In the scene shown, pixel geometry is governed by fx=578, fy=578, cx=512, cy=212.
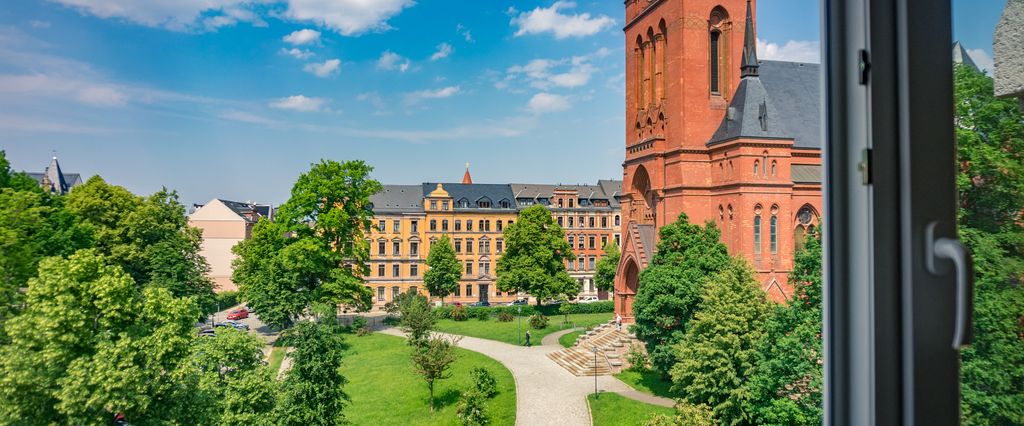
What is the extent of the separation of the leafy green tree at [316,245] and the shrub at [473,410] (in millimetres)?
11376

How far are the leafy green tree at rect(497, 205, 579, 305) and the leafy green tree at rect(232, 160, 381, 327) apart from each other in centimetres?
1266

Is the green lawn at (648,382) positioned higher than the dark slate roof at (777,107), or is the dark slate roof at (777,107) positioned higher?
the dark slate roof at (777,107)

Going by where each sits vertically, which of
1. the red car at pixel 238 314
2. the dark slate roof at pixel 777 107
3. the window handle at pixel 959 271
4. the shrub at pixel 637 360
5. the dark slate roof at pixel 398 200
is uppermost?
the dark slate roof at pixel 777 107

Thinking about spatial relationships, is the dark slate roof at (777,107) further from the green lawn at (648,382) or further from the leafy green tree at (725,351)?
the leafy green tree at (725,351)

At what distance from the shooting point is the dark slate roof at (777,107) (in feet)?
70.5

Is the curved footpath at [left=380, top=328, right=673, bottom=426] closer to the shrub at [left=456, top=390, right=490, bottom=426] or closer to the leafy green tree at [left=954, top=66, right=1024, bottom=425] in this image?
the shrub at [left=456, top=390, right=490, bottom=426]

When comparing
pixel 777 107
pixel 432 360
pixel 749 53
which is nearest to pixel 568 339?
pixel 432 360

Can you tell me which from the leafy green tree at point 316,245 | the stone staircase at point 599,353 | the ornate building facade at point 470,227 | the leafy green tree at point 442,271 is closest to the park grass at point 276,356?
the leafy green tree at point 316,245

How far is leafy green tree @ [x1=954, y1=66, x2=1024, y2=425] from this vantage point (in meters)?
1.55

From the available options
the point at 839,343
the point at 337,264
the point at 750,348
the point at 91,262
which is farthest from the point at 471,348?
the point at 839,343

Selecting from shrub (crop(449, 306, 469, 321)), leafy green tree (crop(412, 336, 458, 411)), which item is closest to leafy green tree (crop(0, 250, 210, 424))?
leafy green tree (crop(412, 336, 458, 411))

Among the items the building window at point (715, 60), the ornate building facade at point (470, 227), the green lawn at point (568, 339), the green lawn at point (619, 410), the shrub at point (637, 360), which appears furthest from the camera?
the ornate building facade at point (470, 227)

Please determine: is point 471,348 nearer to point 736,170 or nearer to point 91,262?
point 736,170

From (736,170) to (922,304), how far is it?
21.4 metres
